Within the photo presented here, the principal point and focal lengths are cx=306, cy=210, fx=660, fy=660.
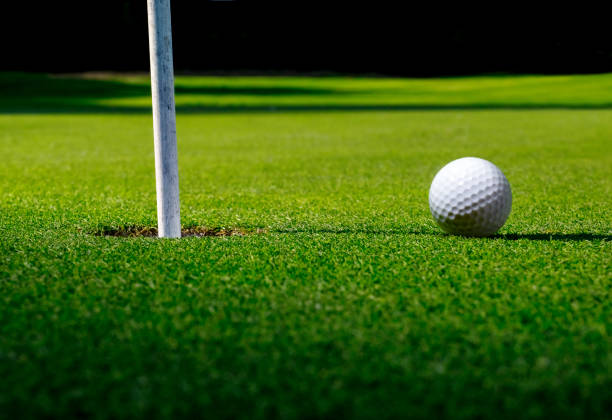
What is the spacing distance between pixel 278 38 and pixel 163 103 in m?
45.0

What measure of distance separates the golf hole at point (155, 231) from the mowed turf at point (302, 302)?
0.05 metres

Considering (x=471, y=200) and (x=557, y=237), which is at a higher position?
(x=471, y=200)

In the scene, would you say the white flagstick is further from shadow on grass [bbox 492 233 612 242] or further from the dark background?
the dark background

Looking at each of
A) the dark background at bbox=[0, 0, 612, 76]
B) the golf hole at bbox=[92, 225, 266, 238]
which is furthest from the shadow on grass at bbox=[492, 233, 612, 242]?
the dark background at bbox=[0, 0, 612, 76]

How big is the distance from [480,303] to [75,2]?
46.5 metres

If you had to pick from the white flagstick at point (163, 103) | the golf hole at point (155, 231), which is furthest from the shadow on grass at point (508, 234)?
the white flagstick at point (163, 103)

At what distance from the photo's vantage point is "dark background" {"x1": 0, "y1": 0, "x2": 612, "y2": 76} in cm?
4294

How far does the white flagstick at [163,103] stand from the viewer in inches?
148

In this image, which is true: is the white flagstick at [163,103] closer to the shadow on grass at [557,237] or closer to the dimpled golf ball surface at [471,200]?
the dimpled golf ball surface at [471,200]

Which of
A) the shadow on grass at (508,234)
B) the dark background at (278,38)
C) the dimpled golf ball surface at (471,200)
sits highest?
the dark background at (278,38)

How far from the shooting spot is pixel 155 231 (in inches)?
173

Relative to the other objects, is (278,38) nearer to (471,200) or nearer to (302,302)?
(471,200)

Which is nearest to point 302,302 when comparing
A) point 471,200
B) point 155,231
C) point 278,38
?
point 471,200

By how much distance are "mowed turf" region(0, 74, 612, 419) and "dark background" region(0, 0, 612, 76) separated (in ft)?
120
